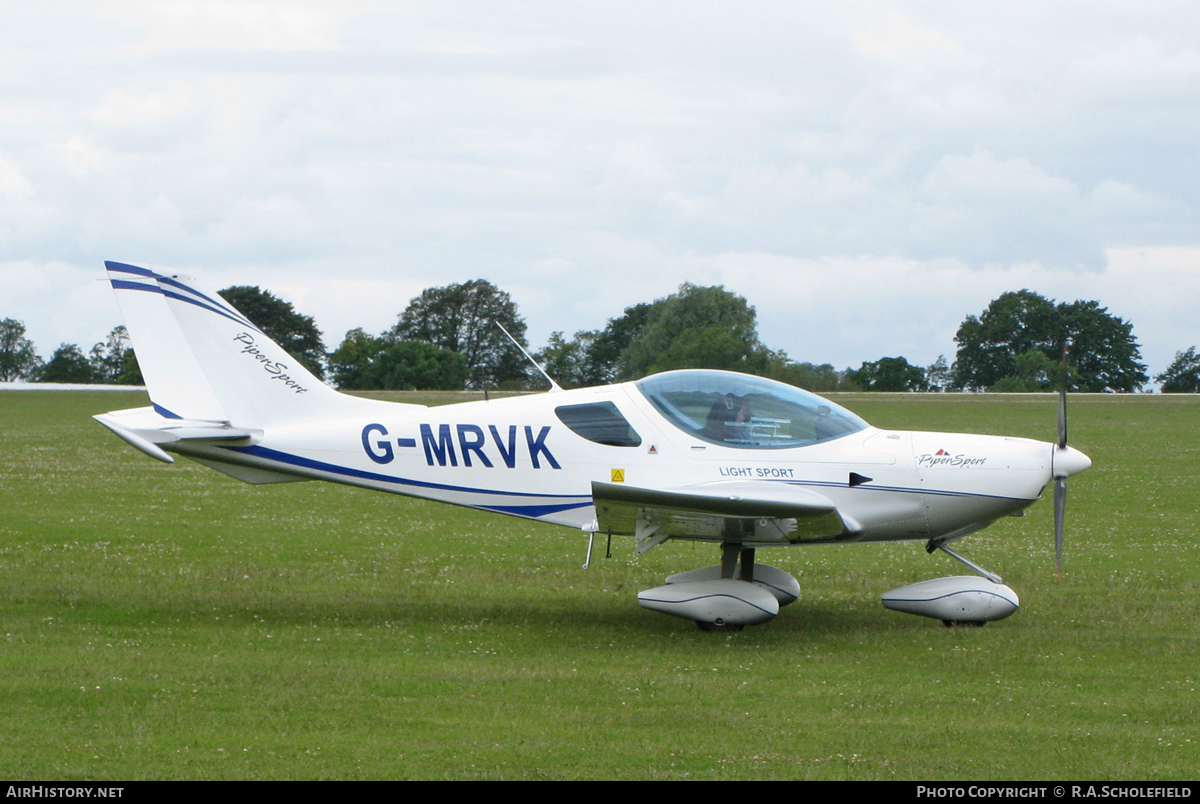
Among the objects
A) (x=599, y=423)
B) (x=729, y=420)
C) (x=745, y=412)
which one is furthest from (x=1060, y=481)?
(x=599, y=423)

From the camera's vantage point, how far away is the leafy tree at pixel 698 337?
3609 cm

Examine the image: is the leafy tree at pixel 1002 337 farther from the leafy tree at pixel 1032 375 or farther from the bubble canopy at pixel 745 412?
the bubble canopy at pixel 745 412

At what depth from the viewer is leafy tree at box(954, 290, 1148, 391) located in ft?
322

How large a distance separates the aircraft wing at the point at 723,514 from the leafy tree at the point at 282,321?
275ft

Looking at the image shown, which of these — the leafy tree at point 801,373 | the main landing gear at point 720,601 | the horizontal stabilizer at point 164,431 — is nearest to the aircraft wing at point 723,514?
the main landing gear at point 720,601

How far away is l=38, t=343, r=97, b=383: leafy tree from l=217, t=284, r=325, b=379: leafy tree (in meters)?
Result: 26.1

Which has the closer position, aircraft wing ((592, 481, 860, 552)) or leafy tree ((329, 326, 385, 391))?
aircraft wing ((592, 481, 860, 552))

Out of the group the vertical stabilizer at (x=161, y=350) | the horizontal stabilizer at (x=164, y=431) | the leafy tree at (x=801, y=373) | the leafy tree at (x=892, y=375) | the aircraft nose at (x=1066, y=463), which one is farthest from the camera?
the leafy tree at (x=892, y=375)

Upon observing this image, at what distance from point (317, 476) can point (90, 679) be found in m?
2.97

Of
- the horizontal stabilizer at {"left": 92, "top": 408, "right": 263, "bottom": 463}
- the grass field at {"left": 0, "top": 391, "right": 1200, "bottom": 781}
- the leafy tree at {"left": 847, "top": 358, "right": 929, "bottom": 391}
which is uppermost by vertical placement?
the leafy tree at {"left": 847, "top": 358, "right": 929, "bottom": 391}

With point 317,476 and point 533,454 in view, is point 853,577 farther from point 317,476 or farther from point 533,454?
point 317,476

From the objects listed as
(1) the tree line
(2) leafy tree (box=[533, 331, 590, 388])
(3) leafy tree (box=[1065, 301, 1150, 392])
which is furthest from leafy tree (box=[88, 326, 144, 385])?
(3) leafy tree (box=[1065, 301, 1150, 392])

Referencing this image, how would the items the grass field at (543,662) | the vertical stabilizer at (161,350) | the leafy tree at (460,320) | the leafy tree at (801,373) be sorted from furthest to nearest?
1. the leafy tree at (460,320)
2. the leafy tree at (801,373)
3. the vertical stabilizer at (161,350)
4. the grass field at (543,662)

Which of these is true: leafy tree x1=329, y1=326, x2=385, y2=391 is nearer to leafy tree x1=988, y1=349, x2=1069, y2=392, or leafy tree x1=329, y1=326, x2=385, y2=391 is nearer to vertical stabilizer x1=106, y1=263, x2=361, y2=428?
leafy tree x1=988, y1=349, x2=1069, y2=392
